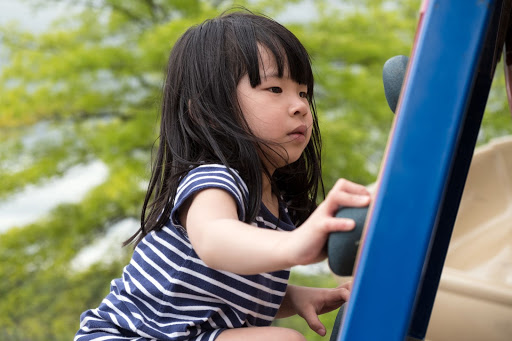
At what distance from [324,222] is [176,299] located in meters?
0.41

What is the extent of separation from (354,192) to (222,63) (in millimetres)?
459

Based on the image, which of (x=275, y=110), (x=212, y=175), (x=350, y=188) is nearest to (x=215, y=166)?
(x=212, y=175)

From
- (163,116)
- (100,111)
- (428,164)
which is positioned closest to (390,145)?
(428,164)

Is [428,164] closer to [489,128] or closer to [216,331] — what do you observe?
[216,331]

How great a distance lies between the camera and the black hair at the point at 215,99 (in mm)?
931

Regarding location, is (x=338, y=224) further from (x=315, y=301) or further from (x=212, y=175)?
(x=315, y=301)

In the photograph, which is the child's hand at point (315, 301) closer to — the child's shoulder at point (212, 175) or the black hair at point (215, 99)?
the black hair at point (215, 99)

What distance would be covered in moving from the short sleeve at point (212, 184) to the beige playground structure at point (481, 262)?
0.67 meters

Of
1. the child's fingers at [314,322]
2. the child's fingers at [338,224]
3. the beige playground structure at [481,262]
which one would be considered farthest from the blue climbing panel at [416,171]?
the beige playground structure at [481,262]

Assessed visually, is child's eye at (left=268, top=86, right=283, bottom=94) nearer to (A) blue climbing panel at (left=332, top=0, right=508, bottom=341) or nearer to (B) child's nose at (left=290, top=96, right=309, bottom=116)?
(B) child's nose at (left=290, top=96, right=309, bottom=116)

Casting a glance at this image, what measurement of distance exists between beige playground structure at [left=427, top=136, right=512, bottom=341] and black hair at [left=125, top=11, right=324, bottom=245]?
19.6 inches

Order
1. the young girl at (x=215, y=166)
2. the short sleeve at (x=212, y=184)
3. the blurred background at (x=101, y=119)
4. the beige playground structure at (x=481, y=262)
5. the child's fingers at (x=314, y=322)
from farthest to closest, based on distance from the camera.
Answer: the blurred background at (x=101, y=119) → the beige playground structure at (x=481, y=262) → the child's fingers at (x=314, y=322) → the young girl at (x=215, y=166) → the short sleeve at (x=212, y=184)

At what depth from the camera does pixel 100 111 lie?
5074mm

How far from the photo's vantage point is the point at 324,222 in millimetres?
575
